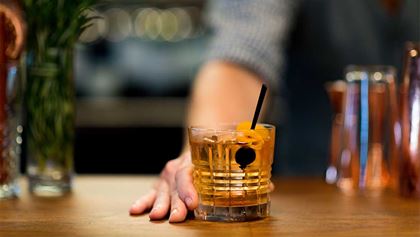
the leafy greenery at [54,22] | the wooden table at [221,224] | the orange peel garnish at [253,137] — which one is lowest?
the wooden table at [221,224]

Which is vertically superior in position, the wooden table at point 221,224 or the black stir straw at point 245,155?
the black stir straw at point 245,155

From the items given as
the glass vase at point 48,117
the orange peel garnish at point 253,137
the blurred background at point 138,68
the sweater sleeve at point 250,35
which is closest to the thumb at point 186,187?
the orange peel garnish at point 253,137

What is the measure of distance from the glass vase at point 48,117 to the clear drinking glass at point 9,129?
46mm

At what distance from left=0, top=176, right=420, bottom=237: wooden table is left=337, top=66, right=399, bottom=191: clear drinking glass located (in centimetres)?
14

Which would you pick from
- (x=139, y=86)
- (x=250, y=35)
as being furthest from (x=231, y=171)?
(x=139, y=86)

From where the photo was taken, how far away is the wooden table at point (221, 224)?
952mm

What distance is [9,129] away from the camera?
1.22m

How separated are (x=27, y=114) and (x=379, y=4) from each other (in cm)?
125

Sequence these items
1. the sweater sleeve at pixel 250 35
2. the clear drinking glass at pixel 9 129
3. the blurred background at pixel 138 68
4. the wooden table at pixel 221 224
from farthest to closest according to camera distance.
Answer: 1. the blurred background at pixel 138 68
2. the sweater sleeve at pixel 250 35
3. the clear drinking glass at pixel 9 129
4. the wooden table at pixel 221 224

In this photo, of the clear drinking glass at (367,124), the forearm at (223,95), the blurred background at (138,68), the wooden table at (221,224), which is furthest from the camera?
the blurred background at (138,68)

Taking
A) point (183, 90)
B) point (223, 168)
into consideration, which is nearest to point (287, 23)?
point (223, 168)

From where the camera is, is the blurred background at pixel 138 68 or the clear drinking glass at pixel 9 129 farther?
the blurred background at pixel 138 68

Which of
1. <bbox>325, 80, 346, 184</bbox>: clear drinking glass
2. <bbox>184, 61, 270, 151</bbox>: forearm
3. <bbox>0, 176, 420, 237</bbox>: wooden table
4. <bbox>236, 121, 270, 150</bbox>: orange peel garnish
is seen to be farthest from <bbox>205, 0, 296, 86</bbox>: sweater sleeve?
<bbox>236, 121, 270, 150</bbox>: orange peel garnish

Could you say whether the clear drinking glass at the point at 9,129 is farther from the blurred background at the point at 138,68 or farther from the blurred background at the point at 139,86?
the blurred background at the point at 138,68
